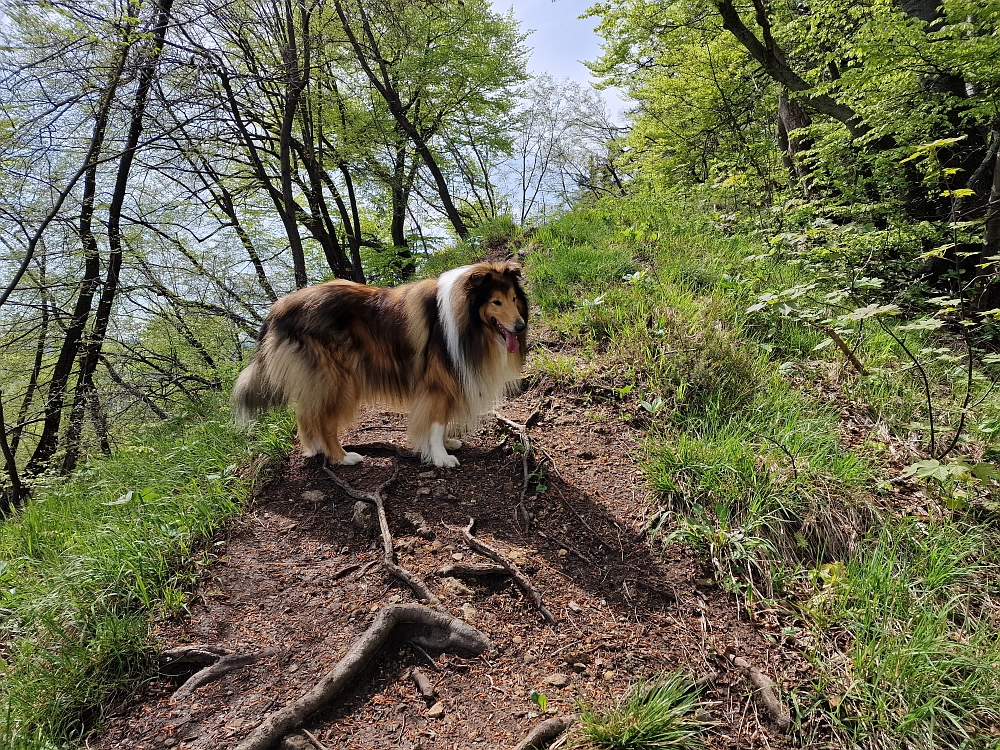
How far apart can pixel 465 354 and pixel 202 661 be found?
2.19 metres

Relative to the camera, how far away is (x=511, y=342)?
3373 millimetres

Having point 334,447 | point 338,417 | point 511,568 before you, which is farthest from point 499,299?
point 511,568

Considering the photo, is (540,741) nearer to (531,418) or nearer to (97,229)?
(531,418)

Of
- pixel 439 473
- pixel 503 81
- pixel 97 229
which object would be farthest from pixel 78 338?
pixel 503 81

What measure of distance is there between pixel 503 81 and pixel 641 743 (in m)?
13.5

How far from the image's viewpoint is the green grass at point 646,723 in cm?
174

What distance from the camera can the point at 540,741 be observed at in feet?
5.82

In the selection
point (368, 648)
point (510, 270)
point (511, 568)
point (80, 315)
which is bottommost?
point (511, 568)

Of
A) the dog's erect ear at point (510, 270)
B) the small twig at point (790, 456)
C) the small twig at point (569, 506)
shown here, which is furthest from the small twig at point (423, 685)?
the dog's erect ear at point (510, 270)

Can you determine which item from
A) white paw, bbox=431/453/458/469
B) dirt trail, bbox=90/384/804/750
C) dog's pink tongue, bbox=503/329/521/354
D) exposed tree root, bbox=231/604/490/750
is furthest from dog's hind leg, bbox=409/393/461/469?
exposed tree root, bbox=231/604/490/750

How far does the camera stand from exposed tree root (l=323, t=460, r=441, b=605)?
7.88ft

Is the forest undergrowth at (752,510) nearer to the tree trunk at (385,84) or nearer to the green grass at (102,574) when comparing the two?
the green grass at (102,574)

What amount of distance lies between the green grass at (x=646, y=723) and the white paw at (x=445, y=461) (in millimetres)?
1867

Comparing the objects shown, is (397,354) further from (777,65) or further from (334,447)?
(777,65)
